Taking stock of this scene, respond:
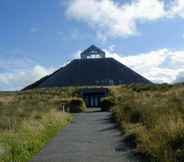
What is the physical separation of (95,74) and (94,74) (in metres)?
0.26

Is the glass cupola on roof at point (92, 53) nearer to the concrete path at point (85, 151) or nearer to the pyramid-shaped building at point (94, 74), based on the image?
the pyramid-shaped building at point (94, 74)

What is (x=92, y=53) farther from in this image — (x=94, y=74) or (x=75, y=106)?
(x=75, y=106)

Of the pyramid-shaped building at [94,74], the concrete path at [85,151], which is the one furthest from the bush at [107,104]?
the pyramid-shaped building at [94,74]

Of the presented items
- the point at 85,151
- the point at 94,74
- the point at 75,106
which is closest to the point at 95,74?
the point at 94,74

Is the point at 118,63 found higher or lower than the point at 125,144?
higher

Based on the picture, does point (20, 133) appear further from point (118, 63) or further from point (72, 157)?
point (118, 63)

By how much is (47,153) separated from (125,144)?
3146 millimetres

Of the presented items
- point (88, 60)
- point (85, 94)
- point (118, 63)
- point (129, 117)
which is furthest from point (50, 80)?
point (129, 117)

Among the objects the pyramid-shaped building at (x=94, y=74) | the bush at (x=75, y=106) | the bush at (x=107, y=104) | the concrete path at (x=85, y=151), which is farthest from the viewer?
the pyramid-shaped building at (x=94, y=74)

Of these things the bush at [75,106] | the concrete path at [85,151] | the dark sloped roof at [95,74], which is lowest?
the concrete path at [85,151]

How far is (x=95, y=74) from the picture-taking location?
113688 millimetres

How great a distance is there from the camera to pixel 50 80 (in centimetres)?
11938

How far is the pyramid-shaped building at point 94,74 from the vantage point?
111 m

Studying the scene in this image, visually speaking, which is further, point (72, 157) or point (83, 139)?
point (83, 139)
